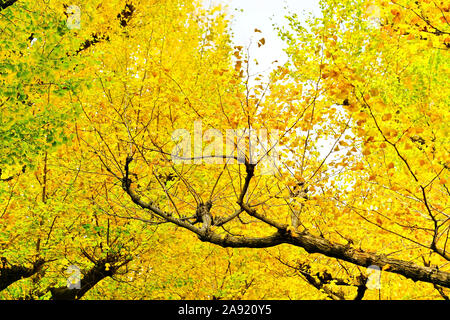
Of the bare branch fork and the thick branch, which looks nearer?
the bare branch fork

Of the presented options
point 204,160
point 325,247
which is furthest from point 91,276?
point 325,247

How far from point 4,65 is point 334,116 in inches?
347

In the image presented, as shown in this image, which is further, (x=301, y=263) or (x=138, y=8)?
(x=138, y=8)

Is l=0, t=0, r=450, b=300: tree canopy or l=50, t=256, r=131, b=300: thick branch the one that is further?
l=50, t=256, r=131, b=300: thick branch

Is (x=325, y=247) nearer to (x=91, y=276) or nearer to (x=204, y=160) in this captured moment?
(x=204, y=160)

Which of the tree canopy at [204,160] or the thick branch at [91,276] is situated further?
the thick branch at [91,276]

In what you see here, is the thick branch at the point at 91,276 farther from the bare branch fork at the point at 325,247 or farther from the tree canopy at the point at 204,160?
the bare branch fork at the point at 325,247

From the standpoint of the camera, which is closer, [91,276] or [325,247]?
[325,247]

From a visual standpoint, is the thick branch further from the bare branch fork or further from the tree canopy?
the bare branch fork

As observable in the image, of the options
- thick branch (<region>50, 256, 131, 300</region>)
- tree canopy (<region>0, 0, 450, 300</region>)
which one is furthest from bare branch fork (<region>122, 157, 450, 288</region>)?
thick branch (<region>50, 256, 131, 300</region>)

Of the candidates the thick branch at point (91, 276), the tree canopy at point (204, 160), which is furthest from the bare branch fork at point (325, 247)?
the thick branch at point (91, 276)

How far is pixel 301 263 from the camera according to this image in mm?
13141
